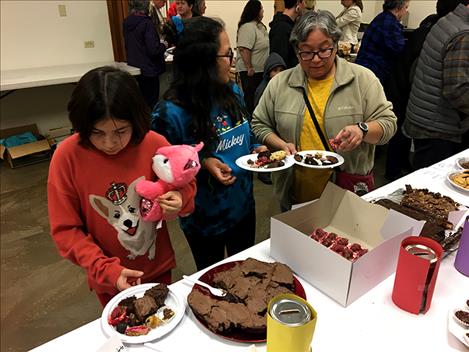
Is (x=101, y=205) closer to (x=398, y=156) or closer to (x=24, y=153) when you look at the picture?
(x=398, y=156)

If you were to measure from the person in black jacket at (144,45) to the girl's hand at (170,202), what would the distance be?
8.49ft

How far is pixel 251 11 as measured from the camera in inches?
150

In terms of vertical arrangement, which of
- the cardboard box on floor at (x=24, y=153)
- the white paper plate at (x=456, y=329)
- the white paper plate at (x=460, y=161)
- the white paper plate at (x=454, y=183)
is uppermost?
the white paper plate at (x=460, y=161)

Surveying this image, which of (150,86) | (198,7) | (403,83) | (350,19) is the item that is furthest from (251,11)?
(403,83)

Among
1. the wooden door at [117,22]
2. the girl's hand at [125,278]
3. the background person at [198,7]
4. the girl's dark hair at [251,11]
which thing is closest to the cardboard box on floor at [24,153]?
the wooden door at [117,22]

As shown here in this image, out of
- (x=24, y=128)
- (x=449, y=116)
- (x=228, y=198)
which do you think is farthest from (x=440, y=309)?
(x=24, y=128)

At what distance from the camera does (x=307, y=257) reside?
1019 mm

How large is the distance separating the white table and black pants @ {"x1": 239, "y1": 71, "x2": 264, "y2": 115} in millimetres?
1104

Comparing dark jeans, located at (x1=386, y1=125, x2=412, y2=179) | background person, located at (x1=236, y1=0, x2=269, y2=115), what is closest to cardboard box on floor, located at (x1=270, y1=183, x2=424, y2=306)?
dark jeans, located at (x1=386, y1=125, x2=412, y2=179)

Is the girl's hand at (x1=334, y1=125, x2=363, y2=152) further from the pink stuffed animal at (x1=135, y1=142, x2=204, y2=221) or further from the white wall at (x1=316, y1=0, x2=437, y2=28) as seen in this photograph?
the white wall at (x1=316, y1=0, x2=437, y2=28)

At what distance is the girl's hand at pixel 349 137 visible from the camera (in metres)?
1.46

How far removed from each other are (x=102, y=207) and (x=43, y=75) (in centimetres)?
328

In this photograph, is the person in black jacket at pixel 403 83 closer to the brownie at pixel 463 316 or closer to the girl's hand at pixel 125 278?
the brownie at pixel 463 316

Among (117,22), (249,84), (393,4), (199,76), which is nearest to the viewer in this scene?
(199,76)
